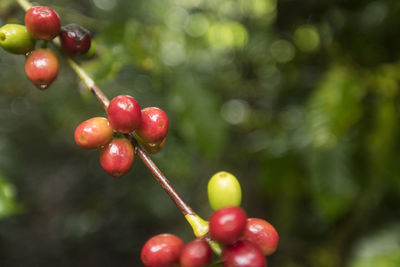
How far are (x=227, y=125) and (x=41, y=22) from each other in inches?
52.2

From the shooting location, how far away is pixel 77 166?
269cm

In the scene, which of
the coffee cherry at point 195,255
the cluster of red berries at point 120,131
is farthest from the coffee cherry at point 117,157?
the coffee cherry at point 195,255

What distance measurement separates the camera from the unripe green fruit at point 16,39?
432 mm

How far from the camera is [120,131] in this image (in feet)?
1.24

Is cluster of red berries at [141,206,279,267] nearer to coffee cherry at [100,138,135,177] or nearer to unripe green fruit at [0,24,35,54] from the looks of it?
coffee cherry at [100,138,135,177]

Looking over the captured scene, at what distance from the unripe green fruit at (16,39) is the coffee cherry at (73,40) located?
0.04 meters

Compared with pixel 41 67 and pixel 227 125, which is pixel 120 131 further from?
pixel 227 125

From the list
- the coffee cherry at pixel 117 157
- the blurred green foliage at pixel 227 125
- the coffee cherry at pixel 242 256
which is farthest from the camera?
the blurred green foliage at pixel 227 125

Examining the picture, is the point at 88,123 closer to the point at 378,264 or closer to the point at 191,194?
the point at 378,264

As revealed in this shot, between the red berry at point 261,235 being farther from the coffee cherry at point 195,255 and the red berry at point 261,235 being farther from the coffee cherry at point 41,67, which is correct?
the coffee cherry at point 41,67

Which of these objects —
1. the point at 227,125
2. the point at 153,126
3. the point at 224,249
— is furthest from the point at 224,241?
the point at 227,125

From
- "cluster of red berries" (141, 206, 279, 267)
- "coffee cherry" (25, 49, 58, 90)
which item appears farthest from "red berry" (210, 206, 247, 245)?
"coffee cherry" (25, 49, 58, 90)

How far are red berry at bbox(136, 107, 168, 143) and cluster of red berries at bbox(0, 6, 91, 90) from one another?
0.51 ft

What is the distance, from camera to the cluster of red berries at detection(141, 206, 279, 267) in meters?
0.27
